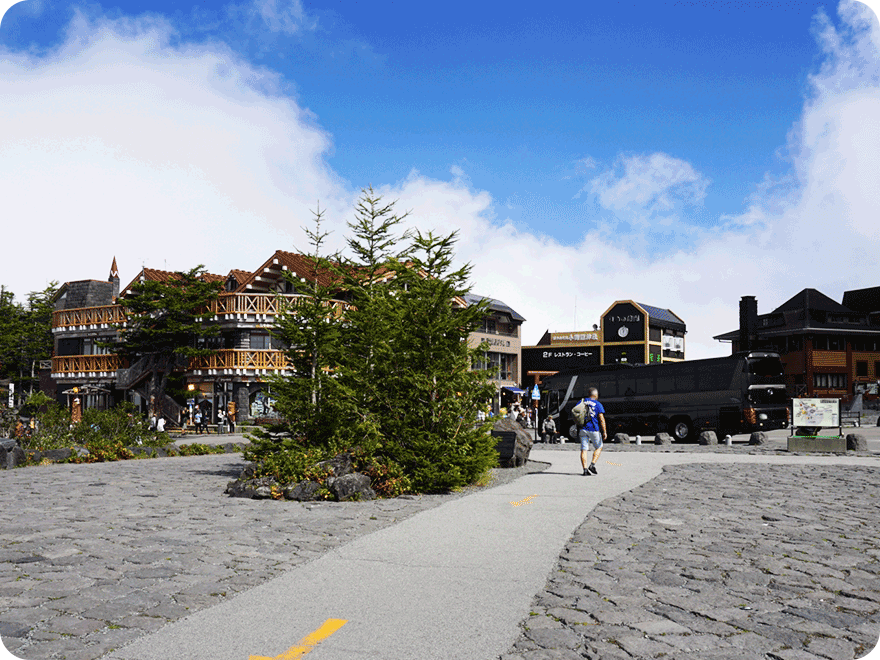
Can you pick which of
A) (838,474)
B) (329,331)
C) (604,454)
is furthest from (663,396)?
(329,331)

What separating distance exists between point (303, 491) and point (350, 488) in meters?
0.70

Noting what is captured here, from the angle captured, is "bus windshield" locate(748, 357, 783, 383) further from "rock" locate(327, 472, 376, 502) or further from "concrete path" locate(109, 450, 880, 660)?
"concrete path" locate(109, 450, 880, 660)

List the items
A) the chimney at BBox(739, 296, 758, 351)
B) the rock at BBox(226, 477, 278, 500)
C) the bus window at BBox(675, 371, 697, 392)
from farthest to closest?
the chimney at BBox(739, 296, 758, 351)
the bus window at BBox(675, 371, 697, 392)
the rock at BBox(226, 477, 278, 500)

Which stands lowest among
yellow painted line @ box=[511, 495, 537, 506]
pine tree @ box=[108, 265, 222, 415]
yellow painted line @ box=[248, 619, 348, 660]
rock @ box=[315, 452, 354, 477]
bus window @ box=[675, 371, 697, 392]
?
yellow painted line @ box=[511, 495, 537, 506]

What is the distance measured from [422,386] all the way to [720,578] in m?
6.91

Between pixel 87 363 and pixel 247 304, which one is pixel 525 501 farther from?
pixel 87 363

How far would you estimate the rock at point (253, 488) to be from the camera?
11188 mm

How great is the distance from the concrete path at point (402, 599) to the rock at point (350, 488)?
2.08 meters

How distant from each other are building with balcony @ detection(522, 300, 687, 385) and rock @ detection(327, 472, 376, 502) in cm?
6758

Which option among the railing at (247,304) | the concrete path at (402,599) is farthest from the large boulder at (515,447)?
the railing at (247,304)

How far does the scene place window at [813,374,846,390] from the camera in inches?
2432

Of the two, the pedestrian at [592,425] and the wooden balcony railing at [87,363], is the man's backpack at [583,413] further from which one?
the wooden balcony railing at [87,363]

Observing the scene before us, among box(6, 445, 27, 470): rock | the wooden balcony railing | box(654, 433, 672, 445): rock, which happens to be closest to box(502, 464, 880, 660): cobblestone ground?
box(6, 445, 27, 470): rock

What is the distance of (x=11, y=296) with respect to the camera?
70188mm
